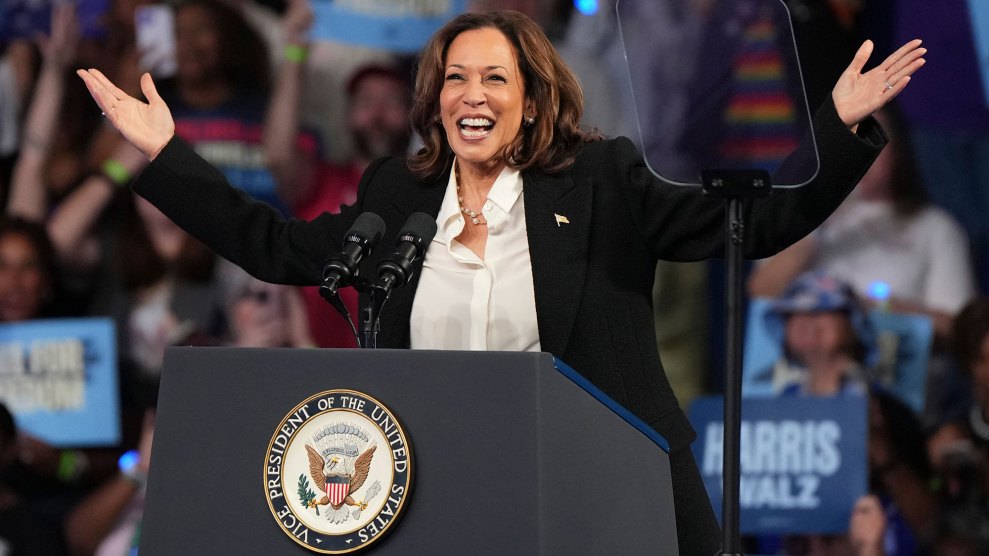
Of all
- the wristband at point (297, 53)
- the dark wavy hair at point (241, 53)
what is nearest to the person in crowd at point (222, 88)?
the dark wavy hair at point (241, 53)

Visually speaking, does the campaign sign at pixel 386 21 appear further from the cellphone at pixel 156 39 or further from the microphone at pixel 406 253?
the microphone at pixel 406 253

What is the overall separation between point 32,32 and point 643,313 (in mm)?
4188

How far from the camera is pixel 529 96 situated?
89.6 inches

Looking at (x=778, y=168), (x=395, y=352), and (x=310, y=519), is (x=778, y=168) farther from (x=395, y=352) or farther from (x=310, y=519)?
(x=310, y=519)

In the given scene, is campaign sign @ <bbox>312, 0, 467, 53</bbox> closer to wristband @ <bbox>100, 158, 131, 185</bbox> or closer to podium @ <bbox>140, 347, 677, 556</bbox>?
wristband @ <bbox>100, 158, 131, 185</bbox>

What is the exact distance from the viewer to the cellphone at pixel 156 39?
532 centimetres

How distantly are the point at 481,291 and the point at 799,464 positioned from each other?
2.68 meters

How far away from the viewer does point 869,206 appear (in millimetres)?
4523

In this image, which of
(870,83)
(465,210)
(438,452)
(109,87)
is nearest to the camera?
A: (438,452)

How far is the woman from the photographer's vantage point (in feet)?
6.63

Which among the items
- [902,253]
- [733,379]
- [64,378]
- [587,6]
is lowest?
[733,379]

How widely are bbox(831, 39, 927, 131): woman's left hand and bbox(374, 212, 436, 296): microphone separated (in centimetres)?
65

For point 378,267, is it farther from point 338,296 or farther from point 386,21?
point 386,21

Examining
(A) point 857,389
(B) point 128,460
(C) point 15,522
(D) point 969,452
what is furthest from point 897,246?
(C) point 15,522
